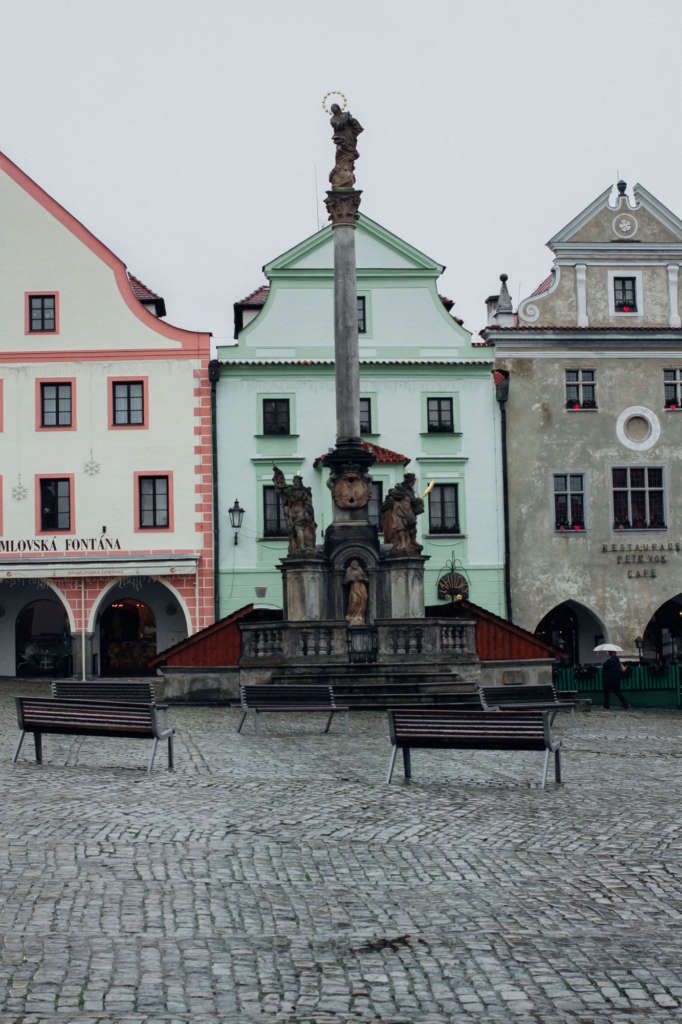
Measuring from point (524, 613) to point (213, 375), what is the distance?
1126cm

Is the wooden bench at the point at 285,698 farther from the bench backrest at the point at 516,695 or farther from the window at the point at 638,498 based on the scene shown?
the window at the point at 638,498

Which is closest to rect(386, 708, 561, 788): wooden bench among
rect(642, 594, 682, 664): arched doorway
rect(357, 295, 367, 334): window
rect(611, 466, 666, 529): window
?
rect(357, 295, 367, 334): window

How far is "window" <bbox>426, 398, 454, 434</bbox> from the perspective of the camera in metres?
Result: 40.0

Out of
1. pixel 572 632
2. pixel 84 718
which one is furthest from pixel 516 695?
pixel 572 632

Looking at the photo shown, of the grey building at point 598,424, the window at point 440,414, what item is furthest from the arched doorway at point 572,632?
the window at point 440,414

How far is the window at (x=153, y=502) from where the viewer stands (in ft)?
126

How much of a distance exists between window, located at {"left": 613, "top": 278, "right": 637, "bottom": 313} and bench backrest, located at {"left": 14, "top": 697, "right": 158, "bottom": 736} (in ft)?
95.6

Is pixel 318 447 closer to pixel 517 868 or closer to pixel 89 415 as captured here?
pixel 89 415

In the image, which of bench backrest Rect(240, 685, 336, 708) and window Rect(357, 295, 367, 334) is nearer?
bench backrest Rect(240, 685, 336, 708)

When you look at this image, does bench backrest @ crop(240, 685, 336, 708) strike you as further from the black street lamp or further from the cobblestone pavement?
the black street lamp

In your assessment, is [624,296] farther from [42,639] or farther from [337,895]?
[337,895]

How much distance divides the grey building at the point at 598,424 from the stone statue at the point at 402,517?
41.6 feet

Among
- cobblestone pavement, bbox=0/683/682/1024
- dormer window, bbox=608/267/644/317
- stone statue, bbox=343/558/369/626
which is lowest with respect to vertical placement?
cobblestone pavement, bbox=0/683/682/1024

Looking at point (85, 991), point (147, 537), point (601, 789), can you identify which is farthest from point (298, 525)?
point (85, 991)
